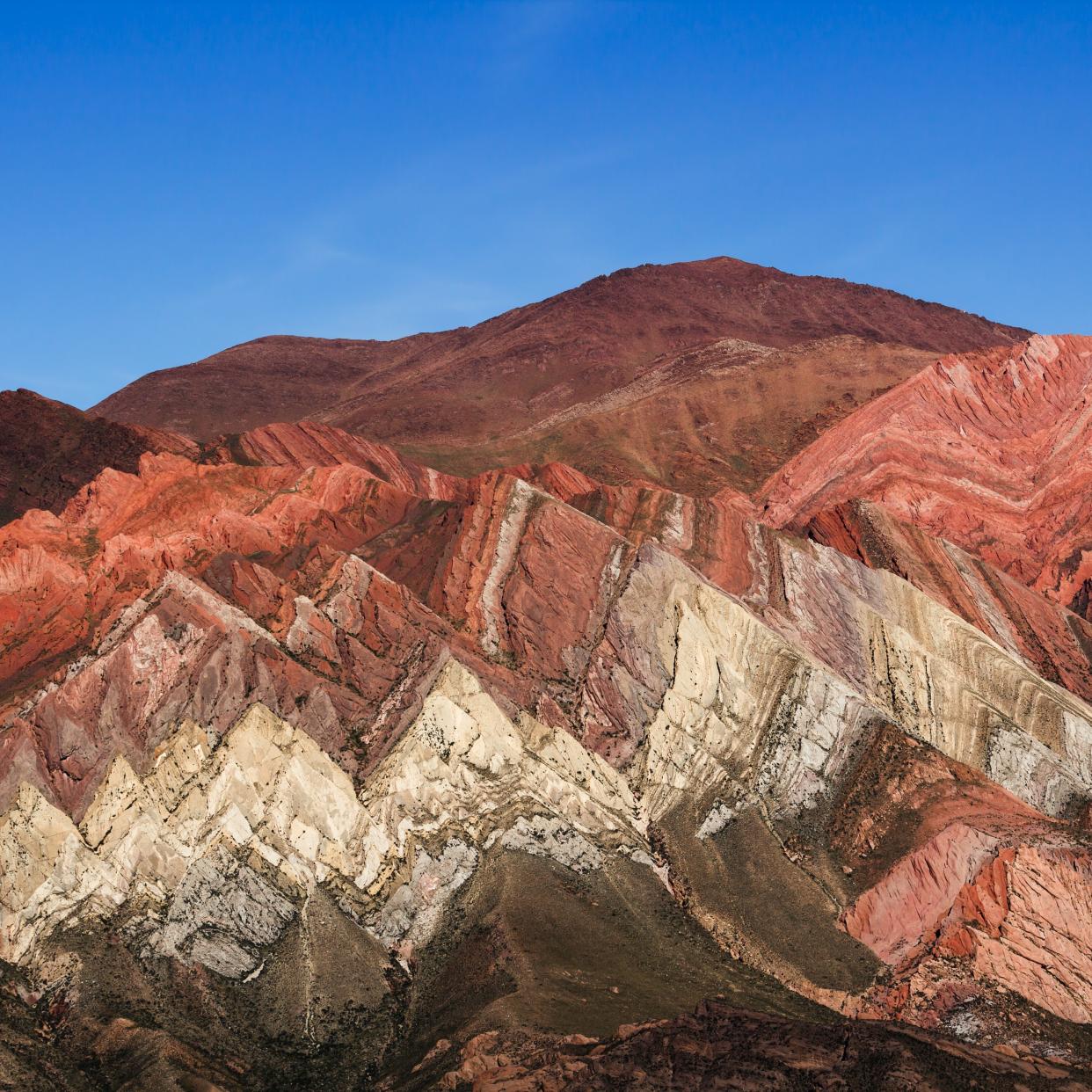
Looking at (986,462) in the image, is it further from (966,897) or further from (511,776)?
(511,776)

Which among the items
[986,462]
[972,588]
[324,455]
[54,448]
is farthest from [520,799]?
[54,448]

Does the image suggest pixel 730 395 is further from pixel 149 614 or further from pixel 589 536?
pixel 149 614

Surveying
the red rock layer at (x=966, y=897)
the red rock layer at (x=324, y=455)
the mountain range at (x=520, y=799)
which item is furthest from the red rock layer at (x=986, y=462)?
the red rock layer at (x=966, y=897)

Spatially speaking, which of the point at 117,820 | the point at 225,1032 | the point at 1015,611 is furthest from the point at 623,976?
the point at 1015,611

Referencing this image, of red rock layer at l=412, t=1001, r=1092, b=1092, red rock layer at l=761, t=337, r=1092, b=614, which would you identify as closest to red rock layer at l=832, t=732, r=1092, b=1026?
red rock layer at l=412, t=1001, r=1092, b=1092

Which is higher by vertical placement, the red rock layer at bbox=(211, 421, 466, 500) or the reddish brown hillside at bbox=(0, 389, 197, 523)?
the red rock layer at bbox=(211, 421, 466, 500)

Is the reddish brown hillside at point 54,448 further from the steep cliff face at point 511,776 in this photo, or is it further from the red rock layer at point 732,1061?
the red rock layer at point 732,1061

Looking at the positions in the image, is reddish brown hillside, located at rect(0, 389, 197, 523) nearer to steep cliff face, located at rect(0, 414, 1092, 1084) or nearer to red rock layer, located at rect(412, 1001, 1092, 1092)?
steep cliff face, located at rect(0, 414, 1092, 1084)
